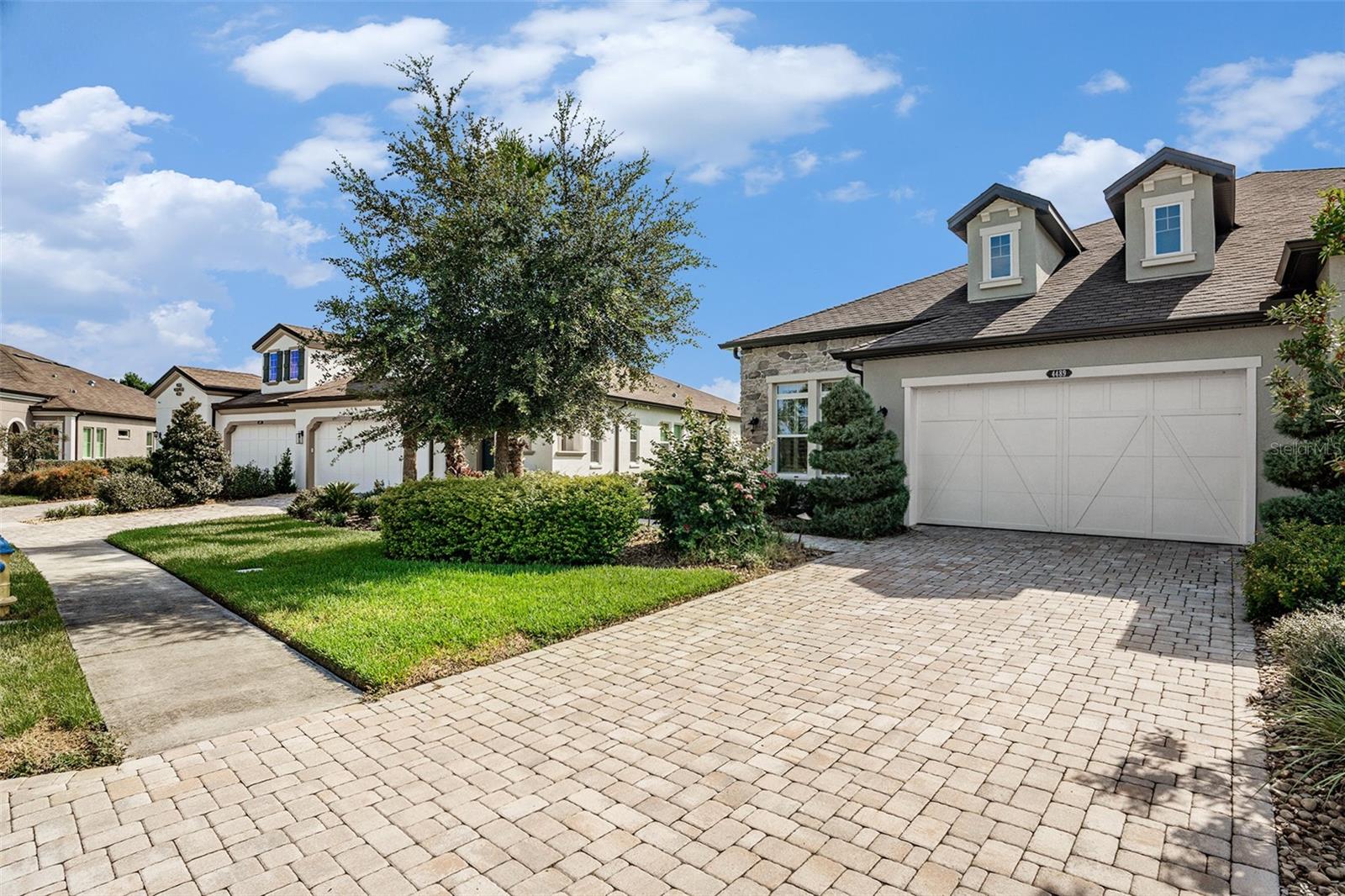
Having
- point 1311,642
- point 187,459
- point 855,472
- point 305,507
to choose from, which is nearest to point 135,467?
point 187,459

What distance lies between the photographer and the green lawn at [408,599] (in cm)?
542

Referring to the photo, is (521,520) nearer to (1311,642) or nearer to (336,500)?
(1311,642)

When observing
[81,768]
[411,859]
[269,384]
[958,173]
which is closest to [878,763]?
[411,859]

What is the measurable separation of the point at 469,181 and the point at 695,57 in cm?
343

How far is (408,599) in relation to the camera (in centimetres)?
699

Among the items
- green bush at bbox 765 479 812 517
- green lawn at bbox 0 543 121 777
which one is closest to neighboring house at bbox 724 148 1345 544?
green bush at bbox 765 479 812 517

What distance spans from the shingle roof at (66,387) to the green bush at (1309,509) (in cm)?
3909

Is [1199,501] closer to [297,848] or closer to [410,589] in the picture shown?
[410,589]

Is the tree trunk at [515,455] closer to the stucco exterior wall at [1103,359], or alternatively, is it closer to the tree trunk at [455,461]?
the tree trunk at [455,461]

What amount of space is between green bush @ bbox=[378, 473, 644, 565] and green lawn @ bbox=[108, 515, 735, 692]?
390mm

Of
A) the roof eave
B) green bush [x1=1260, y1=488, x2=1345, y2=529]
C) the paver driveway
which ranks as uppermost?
the roof eave

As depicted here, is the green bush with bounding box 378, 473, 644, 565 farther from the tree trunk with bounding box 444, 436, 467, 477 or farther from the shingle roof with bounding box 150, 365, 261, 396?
the shingle roof with bounding box 150, 365, 261, 396

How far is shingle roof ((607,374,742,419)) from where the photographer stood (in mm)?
20906

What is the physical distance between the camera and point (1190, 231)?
10.9m
